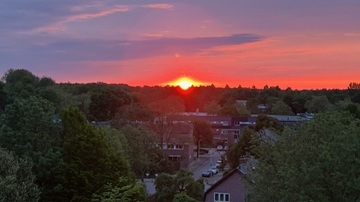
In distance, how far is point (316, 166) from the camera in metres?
19.7

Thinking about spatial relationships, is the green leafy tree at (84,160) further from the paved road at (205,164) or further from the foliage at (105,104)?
the foliage at (105,104)

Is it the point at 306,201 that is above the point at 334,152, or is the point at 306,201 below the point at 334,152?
below

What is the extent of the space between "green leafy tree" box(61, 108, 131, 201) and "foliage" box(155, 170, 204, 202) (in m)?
5.81

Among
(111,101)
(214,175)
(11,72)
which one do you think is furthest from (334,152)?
(11,72)

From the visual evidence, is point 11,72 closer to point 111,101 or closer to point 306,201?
point 111,101

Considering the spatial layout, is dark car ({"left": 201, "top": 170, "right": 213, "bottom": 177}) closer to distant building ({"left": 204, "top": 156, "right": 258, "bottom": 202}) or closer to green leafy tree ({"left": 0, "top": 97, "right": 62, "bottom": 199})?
distant building ({"left": 204, "top": 156, "right": 258, "bottom": 202})

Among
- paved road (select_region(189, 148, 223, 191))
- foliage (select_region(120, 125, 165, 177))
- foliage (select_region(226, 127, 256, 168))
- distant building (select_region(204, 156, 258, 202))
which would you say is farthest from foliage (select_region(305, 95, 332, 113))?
distant building (select_region(204, 156, 258, 202))

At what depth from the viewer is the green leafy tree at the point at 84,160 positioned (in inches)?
1235

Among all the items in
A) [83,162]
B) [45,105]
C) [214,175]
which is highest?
[45,105]

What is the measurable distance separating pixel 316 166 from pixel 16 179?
14689 mm

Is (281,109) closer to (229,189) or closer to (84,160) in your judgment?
(229,189)

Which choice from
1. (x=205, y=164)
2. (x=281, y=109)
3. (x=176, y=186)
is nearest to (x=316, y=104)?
(x=281, y=109)

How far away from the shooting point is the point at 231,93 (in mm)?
143250

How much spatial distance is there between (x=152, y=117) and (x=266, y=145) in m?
44.7
